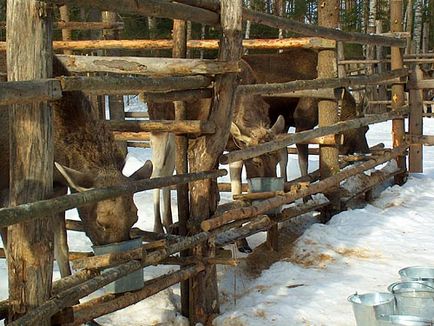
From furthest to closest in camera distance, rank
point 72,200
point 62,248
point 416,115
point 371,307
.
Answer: point 416,115 → point 62,248 → point 371,307 → point 72,200

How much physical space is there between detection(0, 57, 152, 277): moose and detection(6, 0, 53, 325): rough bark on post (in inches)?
35.1

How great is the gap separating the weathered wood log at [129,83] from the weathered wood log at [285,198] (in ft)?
3.18

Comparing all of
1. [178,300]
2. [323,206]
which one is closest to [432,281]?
[178,300]

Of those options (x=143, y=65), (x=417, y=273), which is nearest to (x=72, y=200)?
(x=143, y=65)

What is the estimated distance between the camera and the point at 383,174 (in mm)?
8781

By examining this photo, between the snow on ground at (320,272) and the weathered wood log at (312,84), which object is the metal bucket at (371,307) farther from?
the weathered wood log at (312,84)

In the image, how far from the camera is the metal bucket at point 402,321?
11.2ft

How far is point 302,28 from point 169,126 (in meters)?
2.20

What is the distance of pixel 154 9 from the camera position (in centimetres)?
402

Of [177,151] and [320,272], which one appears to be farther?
[320,272]

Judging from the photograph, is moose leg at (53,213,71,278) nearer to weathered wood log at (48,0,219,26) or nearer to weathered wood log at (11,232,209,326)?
weathered wood log at (11,232,209,326)

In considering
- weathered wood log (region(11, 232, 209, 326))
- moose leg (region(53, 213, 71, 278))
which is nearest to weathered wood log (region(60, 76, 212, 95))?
weathered wood log (region(11, 232, 209, 326))

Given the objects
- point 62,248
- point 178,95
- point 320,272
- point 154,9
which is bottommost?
point 320,272

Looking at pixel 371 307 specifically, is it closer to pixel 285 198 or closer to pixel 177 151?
pixel 177 151
